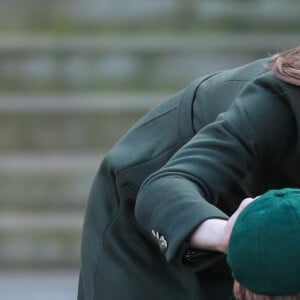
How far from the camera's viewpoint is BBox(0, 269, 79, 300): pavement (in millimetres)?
5062

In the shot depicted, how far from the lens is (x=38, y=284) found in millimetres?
5199

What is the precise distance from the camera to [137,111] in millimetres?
5773

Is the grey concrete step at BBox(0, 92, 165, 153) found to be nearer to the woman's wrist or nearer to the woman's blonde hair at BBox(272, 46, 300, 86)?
the woman's blonde hair at BBox(272, 46, 300, 86)

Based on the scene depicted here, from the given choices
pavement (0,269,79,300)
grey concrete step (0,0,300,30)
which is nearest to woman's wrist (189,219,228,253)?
pavement (0,269,79,300)

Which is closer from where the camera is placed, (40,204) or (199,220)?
(199,220)

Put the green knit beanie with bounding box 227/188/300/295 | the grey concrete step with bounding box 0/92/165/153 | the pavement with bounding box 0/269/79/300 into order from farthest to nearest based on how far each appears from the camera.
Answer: the grey concrete step with bounding box 0/92/165/153
the pavement with bounding box 0/269/79/300
the green knit beanie with bounding box 227/188/300/295

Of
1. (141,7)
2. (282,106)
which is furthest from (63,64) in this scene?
(282,106)

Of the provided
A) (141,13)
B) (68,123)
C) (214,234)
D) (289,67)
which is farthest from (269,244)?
(141,13)

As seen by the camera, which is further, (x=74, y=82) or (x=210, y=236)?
(x=74, y=82)

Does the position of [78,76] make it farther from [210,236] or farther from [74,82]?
[210,236]

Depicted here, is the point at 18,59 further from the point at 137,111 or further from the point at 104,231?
the point at 104,231

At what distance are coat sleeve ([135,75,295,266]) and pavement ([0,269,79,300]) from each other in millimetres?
3039

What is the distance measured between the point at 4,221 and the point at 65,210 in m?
0.33

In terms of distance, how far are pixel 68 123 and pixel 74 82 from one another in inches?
14.0
